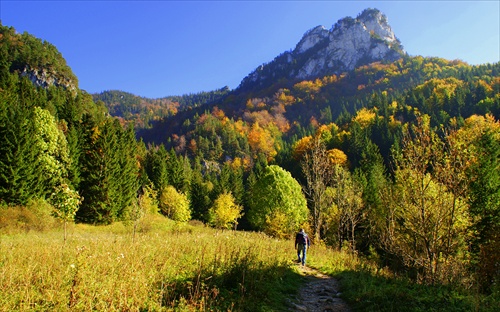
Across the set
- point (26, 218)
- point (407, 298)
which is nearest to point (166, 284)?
point (407, 298)

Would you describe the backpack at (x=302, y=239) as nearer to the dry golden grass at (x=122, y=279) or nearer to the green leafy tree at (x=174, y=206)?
the dry golden grass at (x=122, y=279)

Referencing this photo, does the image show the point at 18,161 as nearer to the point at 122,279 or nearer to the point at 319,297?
the point at 122,279

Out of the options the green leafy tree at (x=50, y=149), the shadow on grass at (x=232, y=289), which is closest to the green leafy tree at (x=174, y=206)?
the green leafy tree at (x=50, y=149)

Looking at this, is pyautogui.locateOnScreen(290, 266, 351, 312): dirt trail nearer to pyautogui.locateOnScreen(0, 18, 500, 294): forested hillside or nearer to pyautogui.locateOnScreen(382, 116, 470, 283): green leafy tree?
pyautogui.locateOnScreen(0, 18, 500, 294): forested hillside

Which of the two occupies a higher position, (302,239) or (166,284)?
(302,239)

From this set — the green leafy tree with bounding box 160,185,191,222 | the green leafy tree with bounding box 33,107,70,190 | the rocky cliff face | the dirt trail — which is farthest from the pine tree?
the rocky cliff face

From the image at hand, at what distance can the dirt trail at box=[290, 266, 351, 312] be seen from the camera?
7.95m

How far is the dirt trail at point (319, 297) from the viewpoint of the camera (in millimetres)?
7948

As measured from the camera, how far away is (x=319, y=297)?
935 cm

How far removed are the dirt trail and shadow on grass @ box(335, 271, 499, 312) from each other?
37cm

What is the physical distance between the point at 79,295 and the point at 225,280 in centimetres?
328

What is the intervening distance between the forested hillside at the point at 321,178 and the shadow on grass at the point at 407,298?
738mm

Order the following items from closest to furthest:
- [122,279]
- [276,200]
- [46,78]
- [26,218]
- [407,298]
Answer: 1. [122,279]
2. [407,298]
3. [26,218]
4. [276,200]
5. [46,78]

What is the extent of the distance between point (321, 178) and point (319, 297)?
15120 millimetres
